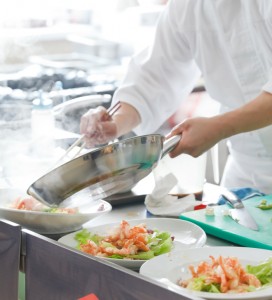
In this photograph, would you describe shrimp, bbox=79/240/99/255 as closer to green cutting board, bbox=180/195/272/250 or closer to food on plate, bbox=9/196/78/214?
food on plate, bbox=9/196/78/214

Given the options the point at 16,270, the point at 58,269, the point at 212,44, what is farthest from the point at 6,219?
the point at 212,44

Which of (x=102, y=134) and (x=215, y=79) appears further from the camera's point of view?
(x=215, y=79)

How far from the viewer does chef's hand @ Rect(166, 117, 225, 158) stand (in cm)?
169

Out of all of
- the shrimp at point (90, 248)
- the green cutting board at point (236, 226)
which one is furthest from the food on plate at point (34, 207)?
the green cutting board at point (236, 226)

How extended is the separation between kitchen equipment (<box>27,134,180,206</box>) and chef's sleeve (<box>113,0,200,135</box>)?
0.70 m

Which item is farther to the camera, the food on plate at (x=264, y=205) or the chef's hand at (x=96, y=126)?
the chef's hand at (x=96, y=126)

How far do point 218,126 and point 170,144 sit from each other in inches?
7.2

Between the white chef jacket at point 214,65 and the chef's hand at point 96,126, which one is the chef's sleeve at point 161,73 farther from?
the chef's hand at point 96,126

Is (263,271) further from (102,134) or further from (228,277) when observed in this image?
(102,134)

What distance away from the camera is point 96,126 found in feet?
6.49

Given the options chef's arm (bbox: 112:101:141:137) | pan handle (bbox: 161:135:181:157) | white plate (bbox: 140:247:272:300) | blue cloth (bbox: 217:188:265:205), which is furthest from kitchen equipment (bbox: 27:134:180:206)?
chef's arm (bbox: 112:101:141:137)

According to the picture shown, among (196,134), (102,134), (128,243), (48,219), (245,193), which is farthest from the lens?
(102,134)

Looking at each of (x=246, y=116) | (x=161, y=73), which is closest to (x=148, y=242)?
(x=246, y=116)

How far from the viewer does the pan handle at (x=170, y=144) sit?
63.2 inches
